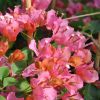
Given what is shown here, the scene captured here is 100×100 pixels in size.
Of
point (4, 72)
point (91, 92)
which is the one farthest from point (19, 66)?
point (91, 92)

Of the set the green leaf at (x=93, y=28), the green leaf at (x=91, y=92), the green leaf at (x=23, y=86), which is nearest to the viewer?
the green leaf at (x=23, y=86)

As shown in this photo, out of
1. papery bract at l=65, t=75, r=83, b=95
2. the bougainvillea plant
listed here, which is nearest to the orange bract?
the bougainvillea plant

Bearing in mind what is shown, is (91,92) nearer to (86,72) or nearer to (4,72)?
(86,72)

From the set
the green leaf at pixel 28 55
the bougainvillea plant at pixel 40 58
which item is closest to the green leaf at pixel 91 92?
the bougainvillea plant at pixel 40 58

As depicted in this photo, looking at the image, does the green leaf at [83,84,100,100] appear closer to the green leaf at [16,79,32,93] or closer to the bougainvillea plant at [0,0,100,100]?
the bougainvillea plant at [0,0,100,100]

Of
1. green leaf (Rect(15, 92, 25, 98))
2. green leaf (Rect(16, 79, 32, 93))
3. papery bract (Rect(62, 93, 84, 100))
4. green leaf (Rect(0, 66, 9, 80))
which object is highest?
green leaf (Rect(0, 66, 9, 80))

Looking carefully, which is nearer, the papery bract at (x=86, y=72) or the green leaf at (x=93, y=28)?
the papery bract at (x=86, y=72)

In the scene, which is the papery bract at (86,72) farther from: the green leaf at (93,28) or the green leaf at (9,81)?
the green leaf at (93,28)

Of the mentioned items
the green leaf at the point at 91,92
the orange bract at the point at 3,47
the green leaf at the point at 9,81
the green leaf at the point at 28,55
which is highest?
the orange bract at the point at 3,47
